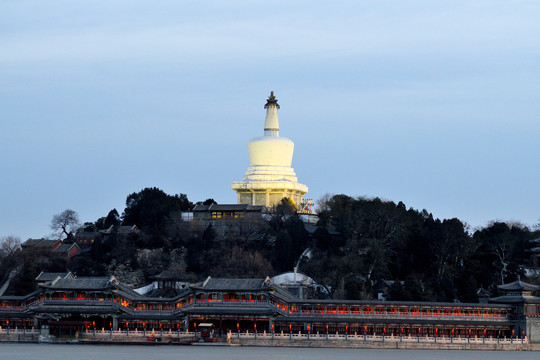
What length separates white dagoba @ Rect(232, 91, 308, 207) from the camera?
137 meters

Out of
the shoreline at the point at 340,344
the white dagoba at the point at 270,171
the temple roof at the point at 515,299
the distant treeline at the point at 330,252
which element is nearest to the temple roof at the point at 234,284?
the shoreline at the point at 340,344

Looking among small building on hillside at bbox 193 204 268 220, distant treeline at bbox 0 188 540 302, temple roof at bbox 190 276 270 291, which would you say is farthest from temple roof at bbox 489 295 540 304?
small building on hillside at bbox 193 204 268 220

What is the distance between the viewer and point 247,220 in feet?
412

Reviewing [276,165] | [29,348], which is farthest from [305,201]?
[29,348]

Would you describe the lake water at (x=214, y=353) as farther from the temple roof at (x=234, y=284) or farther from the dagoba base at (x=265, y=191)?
Answer: the dagoba base at (x=265, y=191)

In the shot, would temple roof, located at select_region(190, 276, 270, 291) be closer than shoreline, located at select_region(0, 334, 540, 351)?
No

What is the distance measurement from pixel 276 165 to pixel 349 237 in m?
24.9

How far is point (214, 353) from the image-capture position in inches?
3423

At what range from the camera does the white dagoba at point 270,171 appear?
450ft

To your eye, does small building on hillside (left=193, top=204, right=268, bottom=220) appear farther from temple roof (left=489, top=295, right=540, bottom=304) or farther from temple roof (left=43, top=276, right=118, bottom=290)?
temple roof (left=489, top=295, right=540, bottom=304)

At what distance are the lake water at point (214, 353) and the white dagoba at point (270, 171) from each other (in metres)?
43.7

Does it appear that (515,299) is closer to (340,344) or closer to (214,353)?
(340,344)

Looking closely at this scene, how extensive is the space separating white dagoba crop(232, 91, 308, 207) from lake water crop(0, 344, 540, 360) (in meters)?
43.7

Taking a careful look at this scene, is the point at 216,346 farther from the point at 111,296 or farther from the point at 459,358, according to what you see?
the point at 459,358
